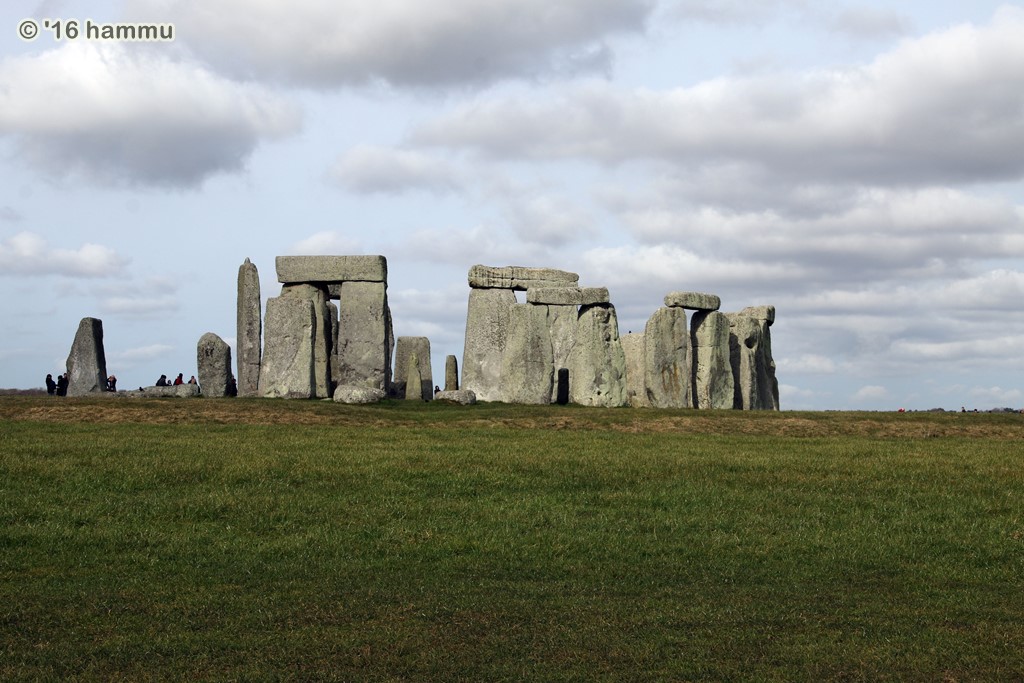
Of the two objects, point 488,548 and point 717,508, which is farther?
point 717,508

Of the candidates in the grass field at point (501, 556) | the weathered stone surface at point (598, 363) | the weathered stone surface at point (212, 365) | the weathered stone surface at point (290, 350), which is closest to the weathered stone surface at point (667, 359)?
the weathered stone surface at point (598, 363)

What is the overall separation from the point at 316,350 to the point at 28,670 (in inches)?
1050

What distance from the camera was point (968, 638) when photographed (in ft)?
37.0

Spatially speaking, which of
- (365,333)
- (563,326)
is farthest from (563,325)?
(365,333)

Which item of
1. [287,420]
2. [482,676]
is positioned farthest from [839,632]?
[287,420]

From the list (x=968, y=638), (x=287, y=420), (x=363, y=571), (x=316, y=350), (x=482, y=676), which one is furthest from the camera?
(x=316, y=350)

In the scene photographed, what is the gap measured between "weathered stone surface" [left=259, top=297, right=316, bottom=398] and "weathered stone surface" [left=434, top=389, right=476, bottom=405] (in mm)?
4118

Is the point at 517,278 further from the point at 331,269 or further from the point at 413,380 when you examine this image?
the point at 331,269

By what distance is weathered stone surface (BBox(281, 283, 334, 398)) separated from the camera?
3631 cm

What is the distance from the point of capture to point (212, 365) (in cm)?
3644

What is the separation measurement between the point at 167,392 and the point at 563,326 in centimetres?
1245

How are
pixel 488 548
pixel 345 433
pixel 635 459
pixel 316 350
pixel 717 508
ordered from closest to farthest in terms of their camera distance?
pixel 488 548 → pixel 717 508 → pixel 635 459 → pixel 345 433 → pixel 316 350

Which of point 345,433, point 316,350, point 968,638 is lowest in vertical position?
point 968,638

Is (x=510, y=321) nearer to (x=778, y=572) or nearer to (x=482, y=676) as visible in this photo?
(x=778, y=572)
